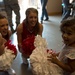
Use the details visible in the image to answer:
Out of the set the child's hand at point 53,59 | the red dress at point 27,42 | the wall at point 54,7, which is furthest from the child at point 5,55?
the wall at point 54,7

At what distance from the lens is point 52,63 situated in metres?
1.45

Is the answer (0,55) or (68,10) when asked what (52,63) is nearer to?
(0,55)

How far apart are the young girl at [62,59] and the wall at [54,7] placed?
417 centimetres

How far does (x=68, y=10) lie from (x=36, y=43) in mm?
2581

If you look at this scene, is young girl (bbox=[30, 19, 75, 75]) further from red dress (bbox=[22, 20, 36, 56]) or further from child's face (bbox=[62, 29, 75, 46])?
red dress (bbox=[22, 20, 36, 56])

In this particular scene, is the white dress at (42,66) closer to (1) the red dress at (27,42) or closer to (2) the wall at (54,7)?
(1) the red dress at (27,42)

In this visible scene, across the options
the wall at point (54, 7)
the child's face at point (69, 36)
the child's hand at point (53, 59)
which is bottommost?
the wall at point (54, 7)

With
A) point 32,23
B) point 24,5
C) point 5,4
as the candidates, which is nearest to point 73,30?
point 32,23

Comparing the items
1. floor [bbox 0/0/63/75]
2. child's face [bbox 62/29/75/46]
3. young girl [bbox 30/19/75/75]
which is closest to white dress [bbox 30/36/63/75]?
young girl [bbox 30/19/75/75]

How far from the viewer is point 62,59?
1424 mm

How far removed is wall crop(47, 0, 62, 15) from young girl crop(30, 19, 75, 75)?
4.17m

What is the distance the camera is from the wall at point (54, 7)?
18.4 feet

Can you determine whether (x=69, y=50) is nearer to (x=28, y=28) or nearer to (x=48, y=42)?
(x=28, y=28)

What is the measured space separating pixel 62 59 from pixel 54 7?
4430 mm
